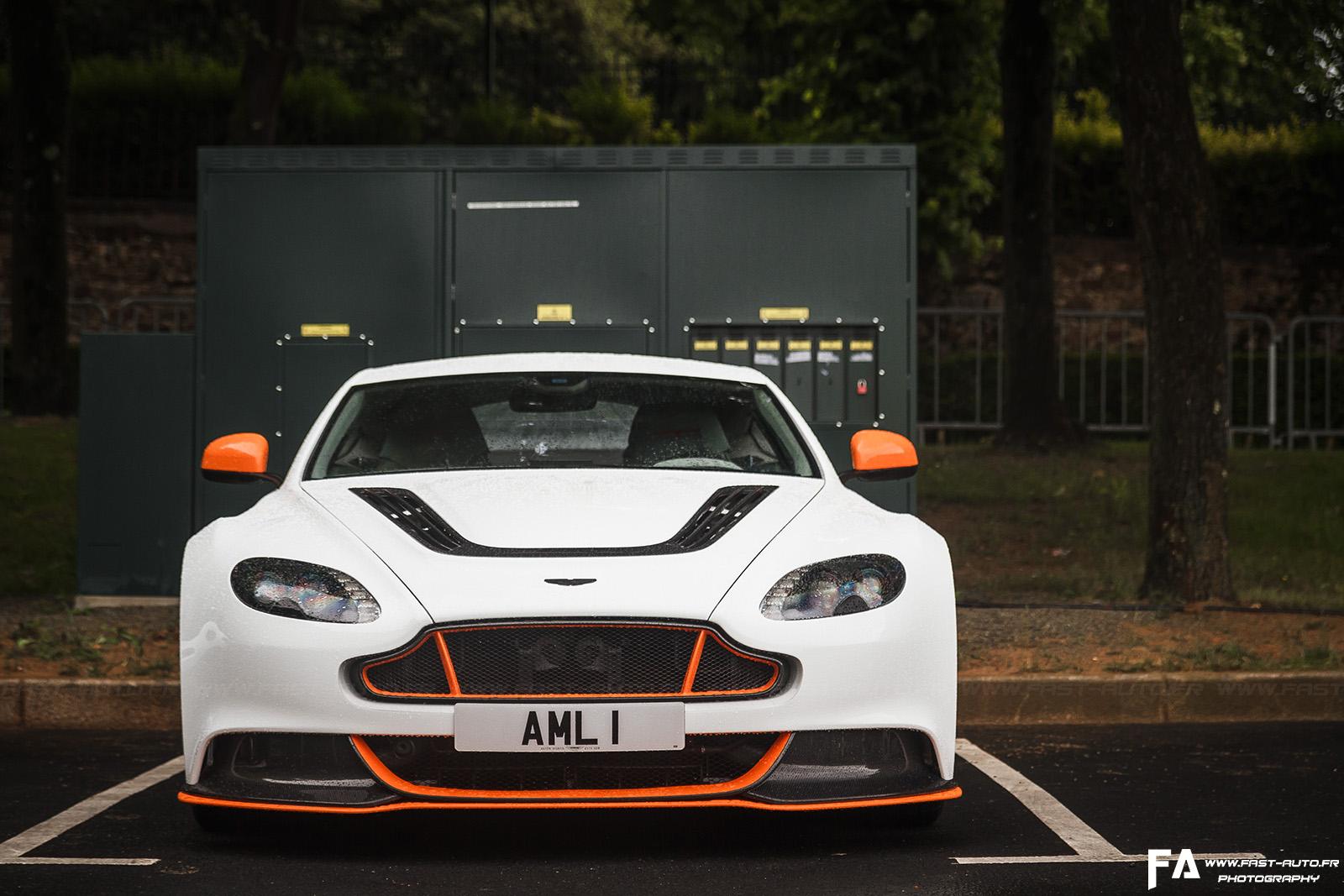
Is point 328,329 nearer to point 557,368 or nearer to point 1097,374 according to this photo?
point 557,368

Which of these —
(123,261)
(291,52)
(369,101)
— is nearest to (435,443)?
(291,52)

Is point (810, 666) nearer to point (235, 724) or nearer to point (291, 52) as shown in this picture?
point (235, 724)

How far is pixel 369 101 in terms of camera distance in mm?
23859

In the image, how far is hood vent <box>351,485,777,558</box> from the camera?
13.7ft

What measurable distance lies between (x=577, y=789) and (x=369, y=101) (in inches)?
830

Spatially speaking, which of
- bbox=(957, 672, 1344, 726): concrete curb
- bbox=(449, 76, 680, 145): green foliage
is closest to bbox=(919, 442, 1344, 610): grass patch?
bbox=(957, 672, 1344, 726): concrete curb

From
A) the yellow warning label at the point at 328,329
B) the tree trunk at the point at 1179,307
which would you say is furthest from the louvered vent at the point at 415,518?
the tree trunk at the point at 1179,307

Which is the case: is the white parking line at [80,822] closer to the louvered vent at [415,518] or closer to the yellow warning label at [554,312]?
the louvered vent at [415,518]

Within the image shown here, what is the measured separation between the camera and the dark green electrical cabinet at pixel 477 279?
8.96m

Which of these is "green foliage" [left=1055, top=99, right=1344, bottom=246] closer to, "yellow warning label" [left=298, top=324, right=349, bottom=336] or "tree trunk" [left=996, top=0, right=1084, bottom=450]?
"tree trunk" [left=996, top=0, right=1084, bottom=450]

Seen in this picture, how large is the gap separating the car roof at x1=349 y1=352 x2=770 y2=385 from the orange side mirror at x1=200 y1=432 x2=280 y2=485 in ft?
1.81

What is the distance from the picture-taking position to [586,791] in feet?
13.3

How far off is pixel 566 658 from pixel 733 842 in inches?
36.3

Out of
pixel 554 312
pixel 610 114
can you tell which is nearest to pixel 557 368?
pixel 554 312
